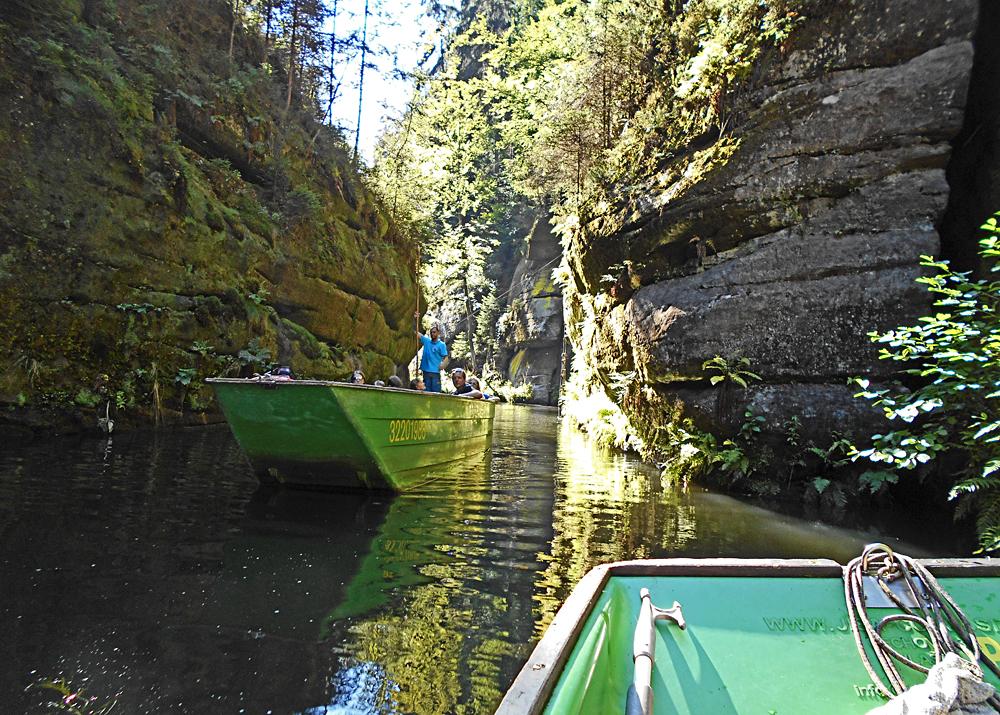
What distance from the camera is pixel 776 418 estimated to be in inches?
348

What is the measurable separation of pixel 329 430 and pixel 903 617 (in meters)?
5.71

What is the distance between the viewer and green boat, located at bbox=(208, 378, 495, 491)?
6.78m

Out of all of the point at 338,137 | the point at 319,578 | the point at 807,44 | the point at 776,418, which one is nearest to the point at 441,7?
the point at 338,137

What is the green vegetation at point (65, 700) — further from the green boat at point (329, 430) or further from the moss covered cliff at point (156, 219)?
the moss covered cliff at point (156, 219)

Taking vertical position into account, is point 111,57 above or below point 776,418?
above

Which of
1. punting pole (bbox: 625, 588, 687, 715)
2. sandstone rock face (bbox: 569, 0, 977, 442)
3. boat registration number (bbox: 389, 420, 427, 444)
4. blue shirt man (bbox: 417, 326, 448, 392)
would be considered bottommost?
punting pole (bbox: 625, 588, 687, 715)

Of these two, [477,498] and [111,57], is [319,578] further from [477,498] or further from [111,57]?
[111,57]

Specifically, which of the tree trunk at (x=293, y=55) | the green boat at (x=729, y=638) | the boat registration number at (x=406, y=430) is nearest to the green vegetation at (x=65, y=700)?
the green boat at (x=729, y=638)

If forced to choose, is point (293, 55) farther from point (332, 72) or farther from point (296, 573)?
point (296, 573)

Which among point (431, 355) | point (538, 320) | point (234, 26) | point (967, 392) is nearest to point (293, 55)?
point (234, 26)

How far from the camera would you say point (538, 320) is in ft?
124

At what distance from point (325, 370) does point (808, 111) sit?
40.8 ft

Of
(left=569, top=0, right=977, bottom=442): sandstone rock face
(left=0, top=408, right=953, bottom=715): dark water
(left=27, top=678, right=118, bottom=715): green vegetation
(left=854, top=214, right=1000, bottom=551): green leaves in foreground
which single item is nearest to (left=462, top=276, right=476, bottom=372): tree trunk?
(left=569, top=0, right=977, bottom=442): sandstone rock face

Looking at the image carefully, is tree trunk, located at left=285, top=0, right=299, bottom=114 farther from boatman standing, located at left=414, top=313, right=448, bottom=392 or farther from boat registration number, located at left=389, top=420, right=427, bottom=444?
boat registration number, located at left=389, top=420, right=427, bottom=444
